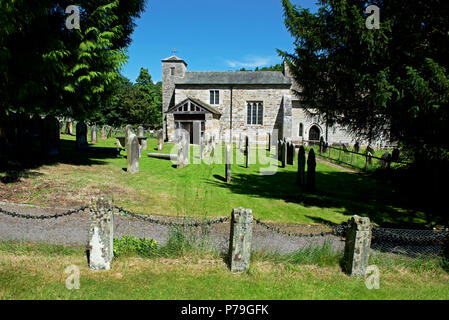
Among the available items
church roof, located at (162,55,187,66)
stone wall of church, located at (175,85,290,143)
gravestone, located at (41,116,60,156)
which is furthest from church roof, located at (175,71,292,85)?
gravestone, located at (41,116,60,156)

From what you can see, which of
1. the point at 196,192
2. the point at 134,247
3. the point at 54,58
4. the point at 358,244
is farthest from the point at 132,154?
the point at 358,244

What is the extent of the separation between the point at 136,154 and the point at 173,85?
2357 centimetres

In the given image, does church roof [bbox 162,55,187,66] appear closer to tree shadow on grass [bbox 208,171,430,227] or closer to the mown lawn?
the mown lawn

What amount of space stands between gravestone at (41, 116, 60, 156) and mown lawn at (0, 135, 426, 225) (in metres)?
0.64

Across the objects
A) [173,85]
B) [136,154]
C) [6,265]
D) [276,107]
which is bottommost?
[6,265]

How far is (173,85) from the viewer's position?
33562 millimetres

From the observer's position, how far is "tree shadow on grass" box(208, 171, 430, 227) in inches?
326

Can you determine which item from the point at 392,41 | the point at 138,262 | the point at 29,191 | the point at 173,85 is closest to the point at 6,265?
the point at 138,262

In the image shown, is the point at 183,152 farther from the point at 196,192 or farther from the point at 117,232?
the point at 117,232

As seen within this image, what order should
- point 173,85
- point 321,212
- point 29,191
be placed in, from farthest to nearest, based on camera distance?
point 173,85
point 321,212
point 29,191

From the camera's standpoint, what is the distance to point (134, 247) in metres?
4.73

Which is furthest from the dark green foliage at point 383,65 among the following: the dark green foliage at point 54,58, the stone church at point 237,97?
the stone church at point 237,97

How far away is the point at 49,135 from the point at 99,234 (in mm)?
10674
